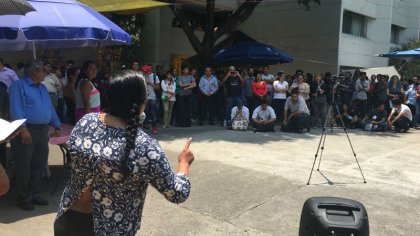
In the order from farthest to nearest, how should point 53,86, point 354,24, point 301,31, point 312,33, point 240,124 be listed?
point 354,24, point 301,31, point 312,33, point 240,124, point 53,86

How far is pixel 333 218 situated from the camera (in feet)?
8.62

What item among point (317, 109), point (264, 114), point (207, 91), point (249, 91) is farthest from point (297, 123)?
point (207, 91)

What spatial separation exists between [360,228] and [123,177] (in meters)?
1.52

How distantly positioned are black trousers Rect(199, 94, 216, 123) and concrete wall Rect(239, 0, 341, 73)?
812 cm

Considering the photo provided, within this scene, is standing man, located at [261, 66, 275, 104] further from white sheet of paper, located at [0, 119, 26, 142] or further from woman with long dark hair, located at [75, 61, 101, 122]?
white sheet of paper, located at [0, 119, 26, 142]

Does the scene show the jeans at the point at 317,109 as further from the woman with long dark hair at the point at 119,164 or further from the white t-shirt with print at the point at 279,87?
the woman with long dark hair at the point at 119,164

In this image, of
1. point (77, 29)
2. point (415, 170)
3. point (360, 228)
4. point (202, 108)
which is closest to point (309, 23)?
point (202, 108)

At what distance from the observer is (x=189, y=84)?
1153 cm

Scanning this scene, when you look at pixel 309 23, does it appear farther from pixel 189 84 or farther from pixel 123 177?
pixel 123 177

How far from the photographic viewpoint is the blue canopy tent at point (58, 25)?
4.78 m

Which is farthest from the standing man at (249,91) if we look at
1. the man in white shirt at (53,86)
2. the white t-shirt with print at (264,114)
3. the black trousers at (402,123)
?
the man in white shirt at (53,86)

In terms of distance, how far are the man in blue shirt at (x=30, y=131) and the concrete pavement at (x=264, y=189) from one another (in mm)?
261

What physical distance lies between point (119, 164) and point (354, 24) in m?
20.5

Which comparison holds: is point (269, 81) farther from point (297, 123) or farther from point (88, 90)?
point (88, 90)
